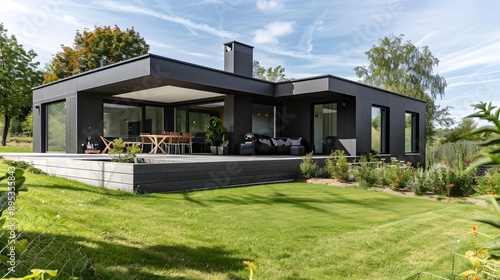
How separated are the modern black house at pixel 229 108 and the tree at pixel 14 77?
10290mm

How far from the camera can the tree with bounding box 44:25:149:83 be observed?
850 inches

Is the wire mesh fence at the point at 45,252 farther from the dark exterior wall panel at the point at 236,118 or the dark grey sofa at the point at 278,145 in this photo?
the dark grey sofa at the point at 278,145

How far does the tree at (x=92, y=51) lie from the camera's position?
21578mm

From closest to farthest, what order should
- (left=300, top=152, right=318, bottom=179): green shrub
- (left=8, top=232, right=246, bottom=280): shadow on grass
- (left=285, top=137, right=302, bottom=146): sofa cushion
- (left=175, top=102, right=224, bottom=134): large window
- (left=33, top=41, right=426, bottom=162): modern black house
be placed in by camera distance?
Answer: (left=8, top=232, right=246, bottom=280): shadow on grass < (left=300, top=152, right=318, bottom=179): green shrub < (left=33, top=41, right=426, bottom=162): modern black house < (left=285, top=137, right=302, bottom=146): sofa cushion < (left=175, top=102, right=224, bottom=134): large window

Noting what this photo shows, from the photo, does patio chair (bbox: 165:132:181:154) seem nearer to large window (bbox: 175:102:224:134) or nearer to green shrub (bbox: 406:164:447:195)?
large window (bbox: 175:102:224:134)

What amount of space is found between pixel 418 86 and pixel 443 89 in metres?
2.31

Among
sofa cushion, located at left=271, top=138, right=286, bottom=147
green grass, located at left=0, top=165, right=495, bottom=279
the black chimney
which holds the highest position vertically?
the black chimney

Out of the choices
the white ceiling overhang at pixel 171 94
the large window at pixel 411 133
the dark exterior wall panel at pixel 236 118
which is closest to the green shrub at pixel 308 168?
the dark exterior wall panel at pixel 236 118

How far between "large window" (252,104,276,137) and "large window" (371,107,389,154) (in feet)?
13.4

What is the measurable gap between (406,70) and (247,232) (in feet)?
92.1

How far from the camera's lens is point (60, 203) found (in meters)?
4.52

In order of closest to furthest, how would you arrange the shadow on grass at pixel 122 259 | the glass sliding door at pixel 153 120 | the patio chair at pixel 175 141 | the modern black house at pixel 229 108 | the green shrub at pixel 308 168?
the shadow on grass at pixel 122 259 < the green shrub at pixel 308 168 < the modern black house at pixel 229 108 < the patio chair at pixel 175 141 < the glass sliding door at pixel 153 120

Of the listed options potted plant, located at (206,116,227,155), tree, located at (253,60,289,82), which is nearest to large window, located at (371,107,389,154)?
potted plant, located at (206,116,227,155)

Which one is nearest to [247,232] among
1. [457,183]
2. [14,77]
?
[457,183]
